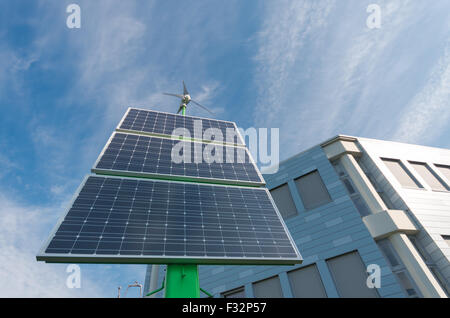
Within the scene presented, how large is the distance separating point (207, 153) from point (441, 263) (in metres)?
13.7

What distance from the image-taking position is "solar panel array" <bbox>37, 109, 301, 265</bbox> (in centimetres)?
534

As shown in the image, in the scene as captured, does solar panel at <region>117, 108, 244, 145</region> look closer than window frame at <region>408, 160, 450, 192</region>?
Yes

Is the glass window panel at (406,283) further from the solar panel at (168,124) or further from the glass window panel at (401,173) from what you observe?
the solar panel at (168,124)

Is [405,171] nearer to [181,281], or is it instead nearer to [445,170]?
[445,170]

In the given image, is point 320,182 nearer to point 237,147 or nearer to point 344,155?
point 344,155

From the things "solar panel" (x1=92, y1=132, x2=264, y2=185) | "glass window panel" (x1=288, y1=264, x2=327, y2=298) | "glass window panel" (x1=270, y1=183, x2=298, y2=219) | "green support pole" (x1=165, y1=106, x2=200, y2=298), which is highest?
"glass window panel" (x1=270, y1=183, x2=298, y2=219)

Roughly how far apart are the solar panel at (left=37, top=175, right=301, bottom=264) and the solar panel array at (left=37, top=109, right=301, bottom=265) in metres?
0.02

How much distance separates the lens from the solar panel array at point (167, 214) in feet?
17.5

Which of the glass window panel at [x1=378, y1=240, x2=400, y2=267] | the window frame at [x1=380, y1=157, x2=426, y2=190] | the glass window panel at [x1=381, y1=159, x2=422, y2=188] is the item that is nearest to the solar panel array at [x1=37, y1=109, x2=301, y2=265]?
the glass window panel at [x1=378, y1=240, x2=400, y2=267]

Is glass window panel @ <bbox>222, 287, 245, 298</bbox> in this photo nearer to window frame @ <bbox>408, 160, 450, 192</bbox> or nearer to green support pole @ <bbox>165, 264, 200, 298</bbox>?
green support pole @ <bbox>165, 264, 200, 298</bbox>

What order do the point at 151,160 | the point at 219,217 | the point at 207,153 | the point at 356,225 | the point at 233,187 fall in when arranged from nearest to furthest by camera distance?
1. the point at 219,217
2. the point at 233,187
3. the point at 151,160
4. the point at 207,153
5. the point at 356,225

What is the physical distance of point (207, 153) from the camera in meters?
11.2
